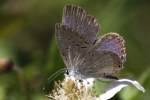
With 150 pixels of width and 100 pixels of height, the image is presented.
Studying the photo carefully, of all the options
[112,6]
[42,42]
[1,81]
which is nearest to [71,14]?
[112,6]

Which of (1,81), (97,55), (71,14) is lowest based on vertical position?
(1,81)

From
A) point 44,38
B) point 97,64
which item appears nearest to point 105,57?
point 97,64

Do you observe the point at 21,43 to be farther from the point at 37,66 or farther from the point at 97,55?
the point at 97,55

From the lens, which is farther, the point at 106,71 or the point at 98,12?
the point at 98,12

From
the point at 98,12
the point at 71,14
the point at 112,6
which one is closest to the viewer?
the point at 71,14

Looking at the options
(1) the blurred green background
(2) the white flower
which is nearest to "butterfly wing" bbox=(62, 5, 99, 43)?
(2) the white flower

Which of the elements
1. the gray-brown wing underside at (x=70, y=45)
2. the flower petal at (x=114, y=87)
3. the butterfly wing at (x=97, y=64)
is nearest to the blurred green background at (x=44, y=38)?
the flower petal at (x=114, y=87)

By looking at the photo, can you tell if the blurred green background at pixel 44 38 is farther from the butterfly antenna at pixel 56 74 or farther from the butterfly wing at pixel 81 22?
the butterfly wing at pixel 81 22
